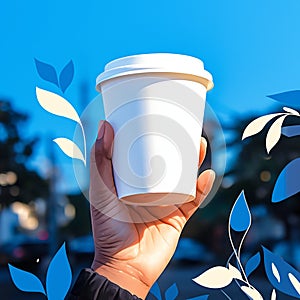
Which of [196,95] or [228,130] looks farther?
[228,130]

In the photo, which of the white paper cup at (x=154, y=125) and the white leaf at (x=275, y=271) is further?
the white leaf at (x=275, y=271)

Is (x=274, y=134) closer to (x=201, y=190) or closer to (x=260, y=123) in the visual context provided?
(x=260, y=123)

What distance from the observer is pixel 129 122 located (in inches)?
35.2

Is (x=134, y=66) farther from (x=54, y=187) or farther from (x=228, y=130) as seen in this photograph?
(x=54, y=187)

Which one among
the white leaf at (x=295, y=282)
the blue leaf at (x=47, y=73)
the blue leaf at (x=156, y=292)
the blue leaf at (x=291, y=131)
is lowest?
the blue leaf at (x=156, y=292)

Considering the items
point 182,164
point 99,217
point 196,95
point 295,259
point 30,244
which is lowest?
point 30,244

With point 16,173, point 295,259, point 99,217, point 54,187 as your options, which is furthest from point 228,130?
point 16,173

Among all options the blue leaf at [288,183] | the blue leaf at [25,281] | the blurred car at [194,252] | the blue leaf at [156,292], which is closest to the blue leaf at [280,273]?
the blue leaf at [288,183]

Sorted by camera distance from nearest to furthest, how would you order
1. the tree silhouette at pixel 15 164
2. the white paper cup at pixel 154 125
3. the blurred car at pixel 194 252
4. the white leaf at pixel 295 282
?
the white paper cup at pixel 154 125
the white leaf at pixel 295 282
the tree silhouette at pixel 15 164
the blurred car at pixel 194 252

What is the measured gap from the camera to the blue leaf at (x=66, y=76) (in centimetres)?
97

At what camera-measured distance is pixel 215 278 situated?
38.2 inches

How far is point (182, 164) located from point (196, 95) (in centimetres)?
12

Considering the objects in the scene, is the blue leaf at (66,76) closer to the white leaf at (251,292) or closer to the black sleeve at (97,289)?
the black sleeve at (97,289)

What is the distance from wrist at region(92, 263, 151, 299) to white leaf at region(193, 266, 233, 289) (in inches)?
4.4
